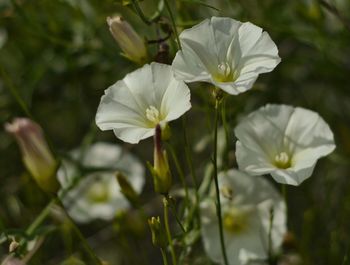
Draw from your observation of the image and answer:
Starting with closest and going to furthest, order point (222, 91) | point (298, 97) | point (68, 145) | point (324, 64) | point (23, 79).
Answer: point (222, 91), point (324, 64), point (23, 79), point (298, 97), point (68, 145)

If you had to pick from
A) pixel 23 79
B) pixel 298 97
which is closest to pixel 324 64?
pixel 298 97

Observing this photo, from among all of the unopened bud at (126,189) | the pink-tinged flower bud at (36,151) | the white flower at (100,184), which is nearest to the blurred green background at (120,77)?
the white flower at (100,184)

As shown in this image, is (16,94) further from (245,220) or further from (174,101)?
(245,220)

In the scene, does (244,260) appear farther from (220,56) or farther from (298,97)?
(298,97)

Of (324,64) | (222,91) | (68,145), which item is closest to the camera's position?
(222,91)

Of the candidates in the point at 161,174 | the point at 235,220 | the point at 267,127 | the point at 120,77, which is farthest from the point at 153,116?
the point at 120,77

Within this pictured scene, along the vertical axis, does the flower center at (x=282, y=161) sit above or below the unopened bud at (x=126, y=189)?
below

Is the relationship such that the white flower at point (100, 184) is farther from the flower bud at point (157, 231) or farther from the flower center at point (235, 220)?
the flower bud at point (157, 231)
